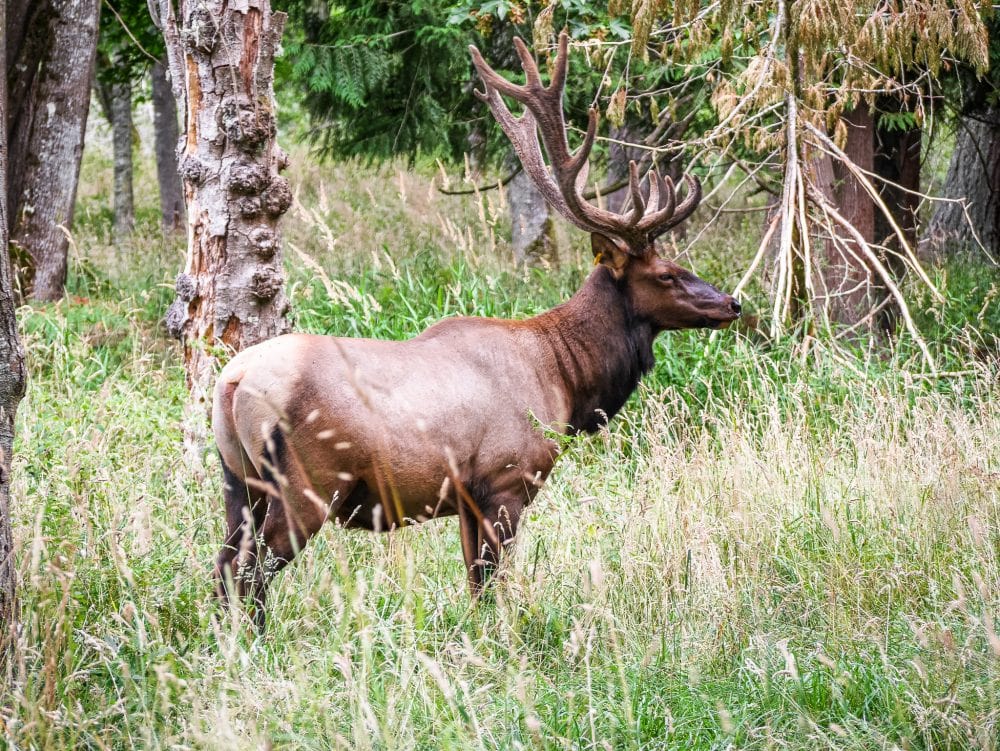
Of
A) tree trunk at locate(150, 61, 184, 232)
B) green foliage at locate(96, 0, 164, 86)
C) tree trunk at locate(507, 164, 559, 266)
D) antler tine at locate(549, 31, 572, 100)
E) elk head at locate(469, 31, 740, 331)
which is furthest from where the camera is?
tree trunk at locate(150, 61, 184, 232)

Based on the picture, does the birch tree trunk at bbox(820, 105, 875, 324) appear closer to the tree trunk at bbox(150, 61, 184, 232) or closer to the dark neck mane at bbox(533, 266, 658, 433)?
the dark neck mane at bbox(533, 266, 658, 433)

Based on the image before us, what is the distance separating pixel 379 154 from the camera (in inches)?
439

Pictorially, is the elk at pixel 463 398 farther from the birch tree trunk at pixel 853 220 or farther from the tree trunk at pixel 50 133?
the tree trunk at pixel 50 133

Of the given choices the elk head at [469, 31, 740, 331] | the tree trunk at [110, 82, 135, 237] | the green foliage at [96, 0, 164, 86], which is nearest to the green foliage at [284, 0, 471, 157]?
the green foliage at [96, 0, 164, 86]

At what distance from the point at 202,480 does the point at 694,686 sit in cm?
309

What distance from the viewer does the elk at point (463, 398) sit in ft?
14.0

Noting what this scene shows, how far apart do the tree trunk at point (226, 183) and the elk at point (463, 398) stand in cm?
127

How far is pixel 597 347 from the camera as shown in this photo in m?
5.50

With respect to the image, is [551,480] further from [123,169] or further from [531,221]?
[123,169]

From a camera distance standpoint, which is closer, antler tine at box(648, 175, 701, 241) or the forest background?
the forest background

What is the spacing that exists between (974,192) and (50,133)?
10.4 m

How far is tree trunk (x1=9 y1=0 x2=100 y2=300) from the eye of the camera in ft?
30.6

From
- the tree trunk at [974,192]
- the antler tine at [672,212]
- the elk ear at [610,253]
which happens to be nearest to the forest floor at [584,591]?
the elk ear at [610,253]

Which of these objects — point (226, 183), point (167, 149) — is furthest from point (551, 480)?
point (167, 149)
